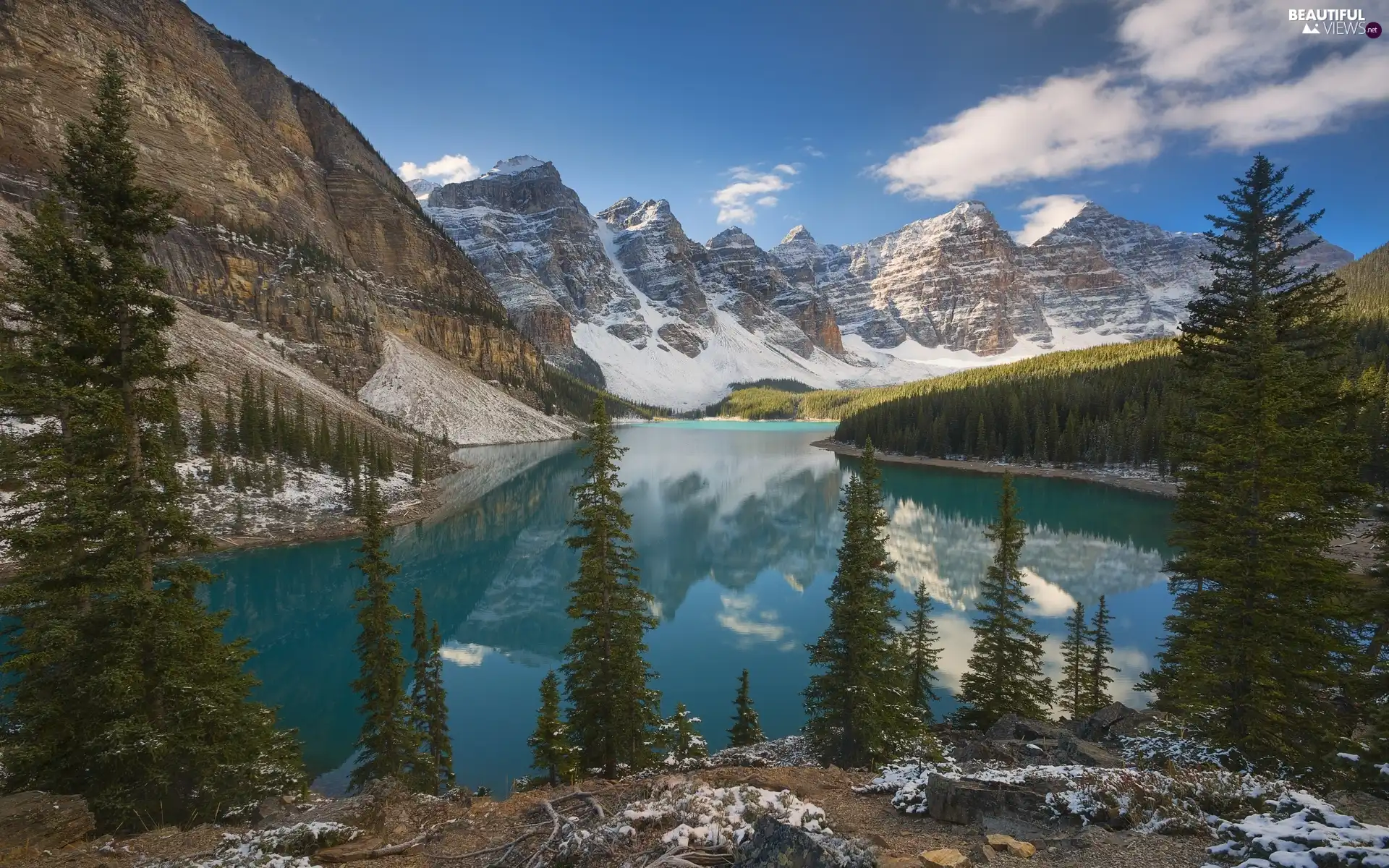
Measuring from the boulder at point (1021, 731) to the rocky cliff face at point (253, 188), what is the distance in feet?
298

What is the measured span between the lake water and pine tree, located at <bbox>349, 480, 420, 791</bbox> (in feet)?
9.46

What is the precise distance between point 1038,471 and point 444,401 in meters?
105

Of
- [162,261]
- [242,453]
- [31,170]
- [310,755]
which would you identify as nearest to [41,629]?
[310,755]

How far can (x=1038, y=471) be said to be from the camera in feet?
275

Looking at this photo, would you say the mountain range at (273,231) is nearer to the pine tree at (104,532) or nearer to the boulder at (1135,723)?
the pine tree at (104,532)

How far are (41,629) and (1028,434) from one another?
341 feet

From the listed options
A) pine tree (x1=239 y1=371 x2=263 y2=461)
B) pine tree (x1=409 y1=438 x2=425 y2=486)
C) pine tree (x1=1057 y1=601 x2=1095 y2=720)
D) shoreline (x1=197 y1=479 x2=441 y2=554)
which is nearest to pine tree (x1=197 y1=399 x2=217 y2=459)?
pine tree (x1=239 y1=371 x2=263 y2=461)

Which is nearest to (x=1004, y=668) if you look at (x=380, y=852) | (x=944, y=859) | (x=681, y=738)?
(x=681, y=738)

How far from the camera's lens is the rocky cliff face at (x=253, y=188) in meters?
75.6

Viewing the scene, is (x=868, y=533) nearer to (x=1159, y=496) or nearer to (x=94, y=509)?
(x=94, y=509)

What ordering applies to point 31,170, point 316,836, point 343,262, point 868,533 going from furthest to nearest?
point 343,262 < point 31,170 < point 868,533 < point 316,836

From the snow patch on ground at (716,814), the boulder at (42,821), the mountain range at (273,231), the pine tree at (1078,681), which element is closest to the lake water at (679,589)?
the pine tree at (1078,681)

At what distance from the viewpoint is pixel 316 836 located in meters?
7.34

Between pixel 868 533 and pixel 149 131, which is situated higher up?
pixel 149 131
